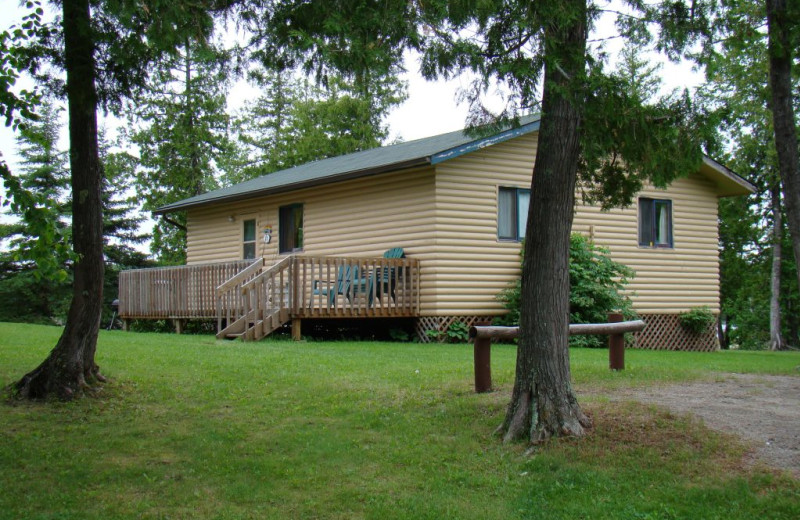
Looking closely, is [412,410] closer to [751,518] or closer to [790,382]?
[751,518]

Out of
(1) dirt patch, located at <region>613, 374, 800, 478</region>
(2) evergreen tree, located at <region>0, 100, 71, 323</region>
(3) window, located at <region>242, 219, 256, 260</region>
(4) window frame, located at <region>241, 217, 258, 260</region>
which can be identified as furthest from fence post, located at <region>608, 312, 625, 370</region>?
(2) evergreen tree, located at <region>0, 100, 71, 323</region>

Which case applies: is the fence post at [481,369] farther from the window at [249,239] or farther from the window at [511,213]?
the window at [249,239]

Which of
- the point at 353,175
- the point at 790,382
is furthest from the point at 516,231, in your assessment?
the point at 790,382

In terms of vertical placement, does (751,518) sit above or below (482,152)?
below

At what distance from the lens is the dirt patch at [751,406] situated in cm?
588

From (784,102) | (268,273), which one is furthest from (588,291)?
(784,102)

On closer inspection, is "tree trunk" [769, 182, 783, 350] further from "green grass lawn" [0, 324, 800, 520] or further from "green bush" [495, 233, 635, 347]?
"green grass lawn" [0, 324, 800, 520]

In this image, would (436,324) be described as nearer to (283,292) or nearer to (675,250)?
(283,292)

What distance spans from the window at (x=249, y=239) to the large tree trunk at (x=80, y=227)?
12.9 metres

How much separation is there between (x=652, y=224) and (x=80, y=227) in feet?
46.9

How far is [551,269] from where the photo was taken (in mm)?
6570

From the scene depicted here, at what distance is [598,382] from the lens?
342 inches

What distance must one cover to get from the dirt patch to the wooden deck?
7.57 meters

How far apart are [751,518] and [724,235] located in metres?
31.4
